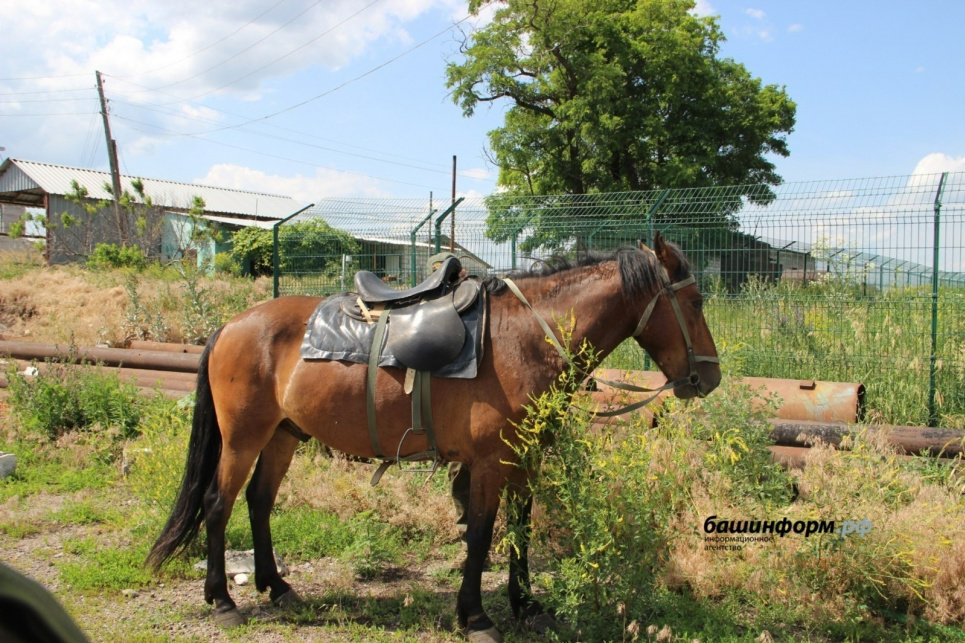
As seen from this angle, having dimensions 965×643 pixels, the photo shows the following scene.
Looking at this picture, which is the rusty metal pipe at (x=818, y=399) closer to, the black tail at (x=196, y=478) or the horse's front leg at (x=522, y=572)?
the horse's front leg at (x=522, y=572)

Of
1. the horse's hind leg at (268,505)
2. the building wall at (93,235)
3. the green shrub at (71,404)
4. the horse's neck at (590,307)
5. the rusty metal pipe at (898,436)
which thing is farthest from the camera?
the building wall at (93,235)

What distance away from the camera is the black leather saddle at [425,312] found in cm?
363

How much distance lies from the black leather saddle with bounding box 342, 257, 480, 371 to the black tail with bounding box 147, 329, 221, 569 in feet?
3.59

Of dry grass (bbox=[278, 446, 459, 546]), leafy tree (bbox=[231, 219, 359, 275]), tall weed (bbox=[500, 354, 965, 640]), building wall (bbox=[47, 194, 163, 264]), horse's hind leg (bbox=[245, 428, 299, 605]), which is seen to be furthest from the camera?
building wall (bbox=[47, 194, 163, 264])

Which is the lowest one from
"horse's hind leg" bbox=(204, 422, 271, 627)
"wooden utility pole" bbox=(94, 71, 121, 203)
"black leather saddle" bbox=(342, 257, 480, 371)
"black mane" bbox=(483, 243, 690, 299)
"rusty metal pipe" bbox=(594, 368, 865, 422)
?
"horse's hind leg" bbox=(204, 422, 271, 627)

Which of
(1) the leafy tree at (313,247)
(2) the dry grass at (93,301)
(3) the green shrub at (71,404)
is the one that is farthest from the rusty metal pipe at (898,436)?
(2) the dry grass at (93,301)

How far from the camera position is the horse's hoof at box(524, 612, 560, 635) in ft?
12.1

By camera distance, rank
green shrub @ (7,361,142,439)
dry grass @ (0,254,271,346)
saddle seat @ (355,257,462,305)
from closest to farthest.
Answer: saddle seat @ (355,257,462,305), green shrub @ (7,361,142,439), dry grass @ (0,254,271,346)

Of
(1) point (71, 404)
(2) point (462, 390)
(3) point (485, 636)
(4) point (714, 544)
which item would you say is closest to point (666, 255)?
(2) point (462, 390)

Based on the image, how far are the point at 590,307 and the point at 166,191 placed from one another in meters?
34.9

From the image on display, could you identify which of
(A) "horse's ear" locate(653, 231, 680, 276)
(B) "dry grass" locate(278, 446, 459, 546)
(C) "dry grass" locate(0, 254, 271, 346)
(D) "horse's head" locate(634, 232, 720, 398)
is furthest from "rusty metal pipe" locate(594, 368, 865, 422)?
(C) "dry grass" locate(0, 254, 271, 346)

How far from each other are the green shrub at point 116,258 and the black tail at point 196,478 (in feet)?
57.0

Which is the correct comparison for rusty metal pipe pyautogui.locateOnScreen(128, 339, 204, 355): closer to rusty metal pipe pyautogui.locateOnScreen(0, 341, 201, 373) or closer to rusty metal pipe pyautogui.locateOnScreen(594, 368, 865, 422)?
rusty metal pipe pyautogui.locateOnScreen(0, 341, 201, 373)

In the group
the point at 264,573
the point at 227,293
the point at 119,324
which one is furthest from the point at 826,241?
the point at 119,324
